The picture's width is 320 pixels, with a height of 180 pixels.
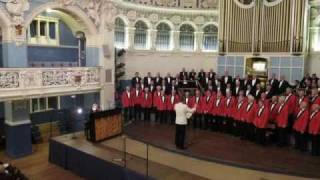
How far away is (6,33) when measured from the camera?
1080 centimetres

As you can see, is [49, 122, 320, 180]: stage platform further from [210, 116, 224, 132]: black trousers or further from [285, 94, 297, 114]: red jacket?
[285, 94, 297, 114]: red jacket

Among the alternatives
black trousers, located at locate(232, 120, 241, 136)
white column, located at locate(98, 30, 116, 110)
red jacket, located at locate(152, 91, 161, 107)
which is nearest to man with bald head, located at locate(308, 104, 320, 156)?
black trousers, located at locate(232, 120, 241, 136)

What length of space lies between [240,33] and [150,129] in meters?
7.18

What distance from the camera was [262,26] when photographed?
15.1m

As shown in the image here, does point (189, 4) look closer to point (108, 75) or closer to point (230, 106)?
point (108, 75)

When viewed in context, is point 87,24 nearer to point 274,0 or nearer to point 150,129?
point 150,129

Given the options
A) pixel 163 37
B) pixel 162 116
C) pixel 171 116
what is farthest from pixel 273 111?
pixel 163 37

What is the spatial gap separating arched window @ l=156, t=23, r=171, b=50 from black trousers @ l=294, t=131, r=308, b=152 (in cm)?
961

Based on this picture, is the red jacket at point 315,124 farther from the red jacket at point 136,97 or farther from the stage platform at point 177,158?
the red jacket at point 136,97

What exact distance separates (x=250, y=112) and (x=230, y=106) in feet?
3.32

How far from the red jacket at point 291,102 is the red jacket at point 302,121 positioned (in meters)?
0.50

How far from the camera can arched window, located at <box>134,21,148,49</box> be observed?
16562 millimetres

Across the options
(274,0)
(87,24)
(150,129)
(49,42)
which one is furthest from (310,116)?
(49,42)

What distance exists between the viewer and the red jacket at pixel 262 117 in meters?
9.43
